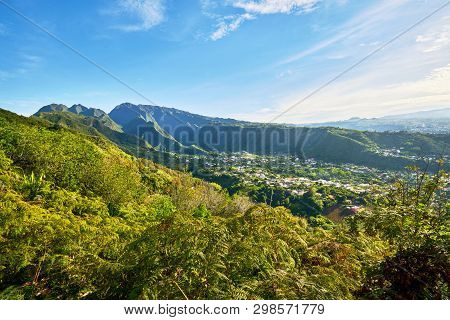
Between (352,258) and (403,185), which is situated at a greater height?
(403,185)

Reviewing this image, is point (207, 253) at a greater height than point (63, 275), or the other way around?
point (207, 253)

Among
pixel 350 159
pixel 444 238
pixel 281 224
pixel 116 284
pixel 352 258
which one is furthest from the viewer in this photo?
pixel 350 159

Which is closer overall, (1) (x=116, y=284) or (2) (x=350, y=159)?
(1) (x=116, y=284)

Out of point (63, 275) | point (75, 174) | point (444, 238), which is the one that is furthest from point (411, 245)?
point (75, 174)

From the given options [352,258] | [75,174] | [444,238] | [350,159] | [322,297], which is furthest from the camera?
[350,159]

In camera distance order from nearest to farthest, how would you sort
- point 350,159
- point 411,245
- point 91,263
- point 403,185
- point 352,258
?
1. point 91,263
2. point 411,245
3. point 352,258
4. point 403,185
5. point 350,159

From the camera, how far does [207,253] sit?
3.43m

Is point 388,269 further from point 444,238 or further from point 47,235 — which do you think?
point 47,235

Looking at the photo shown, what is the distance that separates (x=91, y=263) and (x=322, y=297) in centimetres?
264

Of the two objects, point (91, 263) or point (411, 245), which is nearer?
point (91, 263)

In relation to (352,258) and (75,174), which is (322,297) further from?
(75,174)

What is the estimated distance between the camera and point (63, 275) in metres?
3.60
